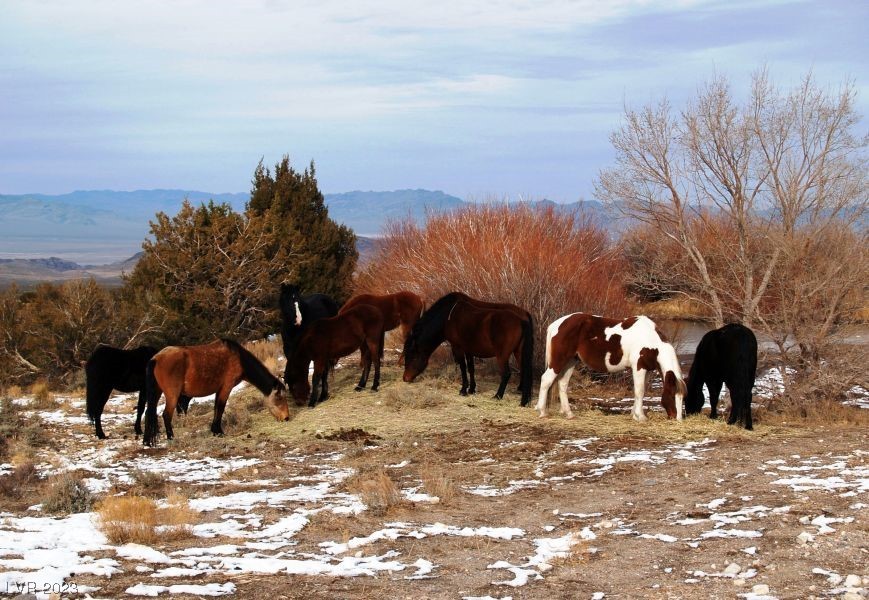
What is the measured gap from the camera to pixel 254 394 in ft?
47.4

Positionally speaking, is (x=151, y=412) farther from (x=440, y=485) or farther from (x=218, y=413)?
(x=440, y=485)

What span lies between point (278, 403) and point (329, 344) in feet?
3.92

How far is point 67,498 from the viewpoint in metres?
7.79

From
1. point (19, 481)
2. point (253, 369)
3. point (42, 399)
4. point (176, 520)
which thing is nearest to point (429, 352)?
point (253, 369)

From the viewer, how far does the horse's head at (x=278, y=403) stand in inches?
479

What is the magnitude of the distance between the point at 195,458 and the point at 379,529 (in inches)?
168

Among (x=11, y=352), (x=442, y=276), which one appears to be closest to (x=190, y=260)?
(x=11, y=352)

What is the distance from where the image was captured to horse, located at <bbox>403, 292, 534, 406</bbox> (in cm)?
1271

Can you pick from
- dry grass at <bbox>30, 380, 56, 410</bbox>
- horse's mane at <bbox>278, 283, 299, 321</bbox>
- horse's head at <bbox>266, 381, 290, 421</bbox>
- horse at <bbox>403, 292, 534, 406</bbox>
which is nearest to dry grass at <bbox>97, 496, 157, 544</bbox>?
horse's head at <bbox>266, 381, 290, 421</bbox>

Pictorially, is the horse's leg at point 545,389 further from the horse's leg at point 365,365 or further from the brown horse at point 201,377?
the brown horse at point 201,377

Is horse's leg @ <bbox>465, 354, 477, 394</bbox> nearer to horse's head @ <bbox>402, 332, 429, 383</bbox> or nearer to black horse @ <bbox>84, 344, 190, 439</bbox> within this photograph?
horse's head @ <bbox>402, 332, 429, 383</bbox>

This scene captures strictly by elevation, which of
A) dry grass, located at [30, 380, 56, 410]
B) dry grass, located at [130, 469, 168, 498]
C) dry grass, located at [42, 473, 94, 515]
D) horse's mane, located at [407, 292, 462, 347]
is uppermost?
horse's mane, located at [407, 292, 462, 347]

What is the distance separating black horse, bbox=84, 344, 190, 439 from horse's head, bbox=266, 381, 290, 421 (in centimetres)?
174

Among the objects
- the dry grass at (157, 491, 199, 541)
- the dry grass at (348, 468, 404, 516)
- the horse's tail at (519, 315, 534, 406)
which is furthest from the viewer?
the horse's tail at (519, 315, 534, 406)
